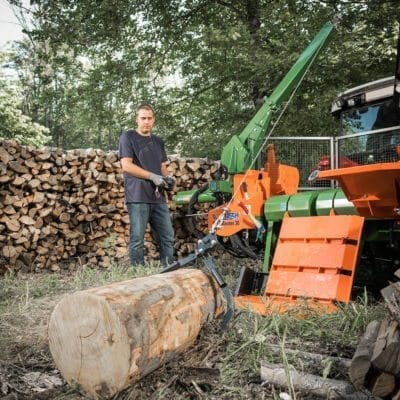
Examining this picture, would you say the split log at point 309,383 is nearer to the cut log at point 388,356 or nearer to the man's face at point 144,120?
the cut log at point 388,356

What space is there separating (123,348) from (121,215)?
460 cm

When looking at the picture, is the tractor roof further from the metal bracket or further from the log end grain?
the log end grain

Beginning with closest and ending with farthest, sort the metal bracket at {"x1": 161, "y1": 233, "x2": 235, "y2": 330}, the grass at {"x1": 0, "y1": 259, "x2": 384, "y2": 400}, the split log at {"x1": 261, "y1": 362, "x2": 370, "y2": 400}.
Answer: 1. the split log at {"x1": 261, "y1": 362, "x2": 370, "y2": 400}
2. the grass at {"x1": 0, "y1": 259, "x2": 384, "y2": 400}
3. the metal bracket at {"x1": 161, "y1": 233, "x2": 235, "y2": 330}

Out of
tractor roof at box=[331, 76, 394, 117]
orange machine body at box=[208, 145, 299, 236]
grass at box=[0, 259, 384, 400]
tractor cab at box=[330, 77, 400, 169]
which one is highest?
tractor roof at box=[331, 76, 394, 117]

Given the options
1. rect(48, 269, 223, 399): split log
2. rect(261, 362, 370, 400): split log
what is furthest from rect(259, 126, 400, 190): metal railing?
rect(261, 362, 370, 400): split log

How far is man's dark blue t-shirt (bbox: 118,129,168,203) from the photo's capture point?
196 inches

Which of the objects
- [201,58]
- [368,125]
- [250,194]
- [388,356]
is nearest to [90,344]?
[388,356]

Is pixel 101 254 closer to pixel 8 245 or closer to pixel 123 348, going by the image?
pixel 8 245

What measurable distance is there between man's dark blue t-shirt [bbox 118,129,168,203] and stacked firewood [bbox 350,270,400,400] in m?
3.21

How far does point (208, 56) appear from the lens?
9.41 meters

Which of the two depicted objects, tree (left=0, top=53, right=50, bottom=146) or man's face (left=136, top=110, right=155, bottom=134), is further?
tree (left=0, top=53, right=50, bottom=146)

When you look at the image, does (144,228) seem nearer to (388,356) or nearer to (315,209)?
(315,209)

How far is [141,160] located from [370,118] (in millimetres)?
2864

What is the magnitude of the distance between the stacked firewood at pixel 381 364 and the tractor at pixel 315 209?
106cm
